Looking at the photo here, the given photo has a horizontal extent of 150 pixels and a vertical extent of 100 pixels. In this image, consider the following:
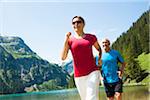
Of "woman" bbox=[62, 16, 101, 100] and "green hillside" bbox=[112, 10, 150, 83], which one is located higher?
"green hillside" bbox=[112, 10, 150, 83]

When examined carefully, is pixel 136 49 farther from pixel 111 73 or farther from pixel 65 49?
pixel 65 49

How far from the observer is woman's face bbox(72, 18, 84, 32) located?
7.25 m

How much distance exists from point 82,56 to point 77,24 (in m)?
0.54

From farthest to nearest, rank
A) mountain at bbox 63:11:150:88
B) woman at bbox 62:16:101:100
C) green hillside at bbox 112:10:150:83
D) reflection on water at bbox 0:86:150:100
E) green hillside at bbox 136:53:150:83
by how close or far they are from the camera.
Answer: green hillside at bbox 136:53:150:83
green hillside at bbox 112:10:150:83
mountain at bbox 63:11:150:88
reflection on water at bbox 0:86:150:100
woman at bbox 62:16:101:100

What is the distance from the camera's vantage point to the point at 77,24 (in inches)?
287

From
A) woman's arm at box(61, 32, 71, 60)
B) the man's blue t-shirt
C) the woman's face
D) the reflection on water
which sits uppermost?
the woman's face

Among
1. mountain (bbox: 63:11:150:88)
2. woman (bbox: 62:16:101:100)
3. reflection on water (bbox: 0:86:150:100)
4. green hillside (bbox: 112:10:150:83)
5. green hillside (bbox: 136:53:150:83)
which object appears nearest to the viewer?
woman (bbox: 62:16:101:100)

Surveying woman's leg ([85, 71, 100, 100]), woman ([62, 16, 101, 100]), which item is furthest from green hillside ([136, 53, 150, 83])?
woman's leg ([85, 71, 100, 100])

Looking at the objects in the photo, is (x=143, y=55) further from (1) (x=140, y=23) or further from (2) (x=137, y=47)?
(1) (x=140, y=23)

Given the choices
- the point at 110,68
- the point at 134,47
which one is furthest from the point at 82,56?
the point at 134,47

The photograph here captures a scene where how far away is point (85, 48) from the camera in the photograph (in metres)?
7.29

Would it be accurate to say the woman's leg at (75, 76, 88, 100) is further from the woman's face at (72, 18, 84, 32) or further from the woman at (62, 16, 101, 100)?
the woman's face at (72, 18, 84, 32)

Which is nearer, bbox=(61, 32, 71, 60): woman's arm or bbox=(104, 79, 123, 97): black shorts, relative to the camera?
bbox=(61, 32, 71, 60): woman's arm

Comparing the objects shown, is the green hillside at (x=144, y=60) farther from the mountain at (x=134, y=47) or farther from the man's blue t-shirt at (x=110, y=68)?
the man's blue t-shirt at (x=110, y=68)
